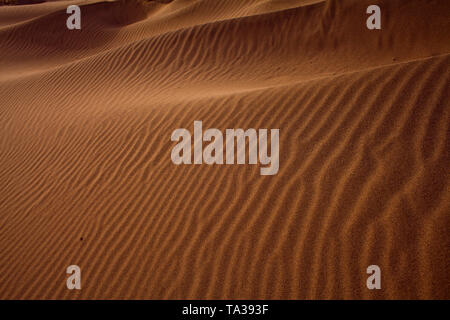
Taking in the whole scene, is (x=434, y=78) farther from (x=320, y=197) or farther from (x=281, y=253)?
(x=281, y=253)

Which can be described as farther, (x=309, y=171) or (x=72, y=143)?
(x=72, y=143)

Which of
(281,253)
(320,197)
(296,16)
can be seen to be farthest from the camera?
(296,16)

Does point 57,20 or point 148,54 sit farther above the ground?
point 57,20

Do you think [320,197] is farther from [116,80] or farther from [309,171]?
[116,80]

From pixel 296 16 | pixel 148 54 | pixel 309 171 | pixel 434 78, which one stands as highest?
pixel 296 16

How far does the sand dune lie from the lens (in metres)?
2.05

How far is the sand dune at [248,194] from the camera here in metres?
2.05

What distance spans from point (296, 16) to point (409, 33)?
8.66ft

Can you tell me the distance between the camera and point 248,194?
105 inches

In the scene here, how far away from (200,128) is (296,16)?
5157 millimetres

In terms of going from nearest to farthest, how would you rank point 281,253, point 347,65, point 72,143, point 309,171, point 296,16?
1. point 281,253
2. point 309,171
3. point 72,143
4. point 347,65
5. point 296,16

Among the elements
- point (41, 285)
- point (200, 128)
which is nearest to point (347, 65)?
point (200, 128)

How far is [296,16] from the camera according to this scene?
22.2 feet

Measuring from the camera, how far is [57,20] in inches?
461
